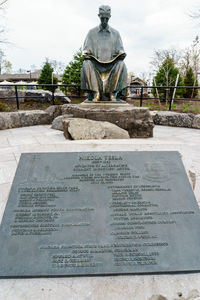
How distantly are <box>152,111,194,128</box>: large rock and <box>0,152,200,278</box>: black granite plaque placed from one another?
188 inches

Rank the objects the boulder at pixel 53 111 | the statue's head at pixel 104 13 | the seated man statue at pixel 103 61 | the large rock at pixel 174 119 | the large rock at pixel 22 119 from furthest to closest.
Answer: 1. the boulder at pixel 53 111
2. the large rock at pixel 174 119
3. the large rock at pixel 22 119
4. the seated man statue at pixel 103 61
5. the statue's head at pixel 104 13

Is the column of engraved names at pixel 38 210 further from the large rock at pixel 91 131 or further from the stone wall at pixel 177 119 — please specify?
the stone wall at pixel 177 119

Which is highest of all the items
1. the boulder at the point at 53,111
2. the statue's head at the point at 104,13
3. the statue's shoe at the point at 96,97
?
the statue's head at the point at 104,13

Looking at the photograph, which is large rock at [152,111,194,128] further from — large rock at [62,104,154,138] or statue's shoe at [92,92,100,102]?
statue's shoe at [92,92,100,102]

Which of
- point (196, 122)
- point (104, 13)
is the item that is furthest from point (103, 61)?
point (196, 122)

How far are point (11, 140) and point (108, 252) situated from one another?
3735 mm

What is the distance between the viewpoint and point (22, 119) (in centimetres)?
634

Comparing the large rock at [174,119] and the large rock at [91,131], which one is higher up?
the large rock at [91,131]

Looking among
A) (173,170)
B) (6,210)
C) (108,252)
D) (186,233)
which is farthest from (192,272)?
(6,210)

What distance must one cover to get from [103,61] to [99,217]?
4.14m

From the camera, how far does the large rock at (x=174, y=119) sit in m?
6.52

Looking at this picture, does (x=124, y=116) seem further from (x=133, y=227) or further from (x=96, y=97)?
(x=133, y=227)

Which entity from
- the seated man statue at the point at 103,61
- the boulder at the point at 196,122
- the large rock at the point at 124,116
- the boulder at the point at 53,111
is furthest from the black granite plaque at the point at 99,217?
the boulder at the point at 53,111

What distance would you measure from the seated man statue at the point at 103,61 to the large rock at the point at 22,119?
2.05m
